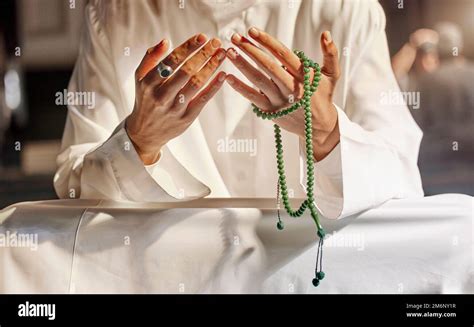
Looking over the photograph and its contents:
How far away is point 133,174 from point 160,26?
363 mm

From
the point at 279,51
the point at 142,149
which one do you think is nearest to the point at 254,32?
the point at 279,51

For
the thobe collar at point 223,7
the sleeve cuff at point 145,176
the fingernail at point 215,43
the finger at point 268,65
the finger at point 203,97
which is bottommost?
the sleeve cuff at point 145,176

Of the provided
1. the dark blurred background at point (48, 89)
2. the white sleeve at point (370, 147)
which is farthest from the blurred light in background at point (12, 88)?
the white sleeve at point (370, 147)

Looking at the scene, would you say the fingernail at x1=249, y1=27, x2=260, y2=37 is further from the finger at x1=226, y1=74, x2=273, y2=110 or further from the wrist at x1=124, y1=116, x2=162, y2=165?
the wrist at x1=124, y1=116, x2=162, y2=165

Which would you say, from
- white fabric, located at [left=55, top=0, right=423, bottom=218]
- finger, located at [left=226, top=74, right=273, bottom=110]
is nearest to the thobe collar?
white fabric, located at [left=55, top=0, right=423, bottom=218]

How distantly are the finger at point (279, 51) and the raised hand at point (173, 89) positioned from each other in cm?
7

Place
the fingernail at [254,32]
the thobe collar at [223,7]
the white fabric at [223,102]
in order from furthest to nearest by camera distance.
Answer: the thobe collar at [223,7] < the white fabric at [223,102] < the fingernail at [254,32]

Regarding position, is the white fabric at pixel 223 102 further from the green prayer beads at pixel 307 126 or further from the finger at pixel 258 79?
the finger at pixel 258 79

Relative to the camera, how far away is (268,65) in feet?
4.73

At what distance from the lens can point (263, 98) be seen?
59.3 inches

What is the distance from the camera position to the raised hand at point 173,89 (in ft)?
4.77

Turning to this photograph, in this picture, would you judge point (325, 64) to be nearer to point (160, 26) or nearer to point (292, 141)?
point (292, 141)
